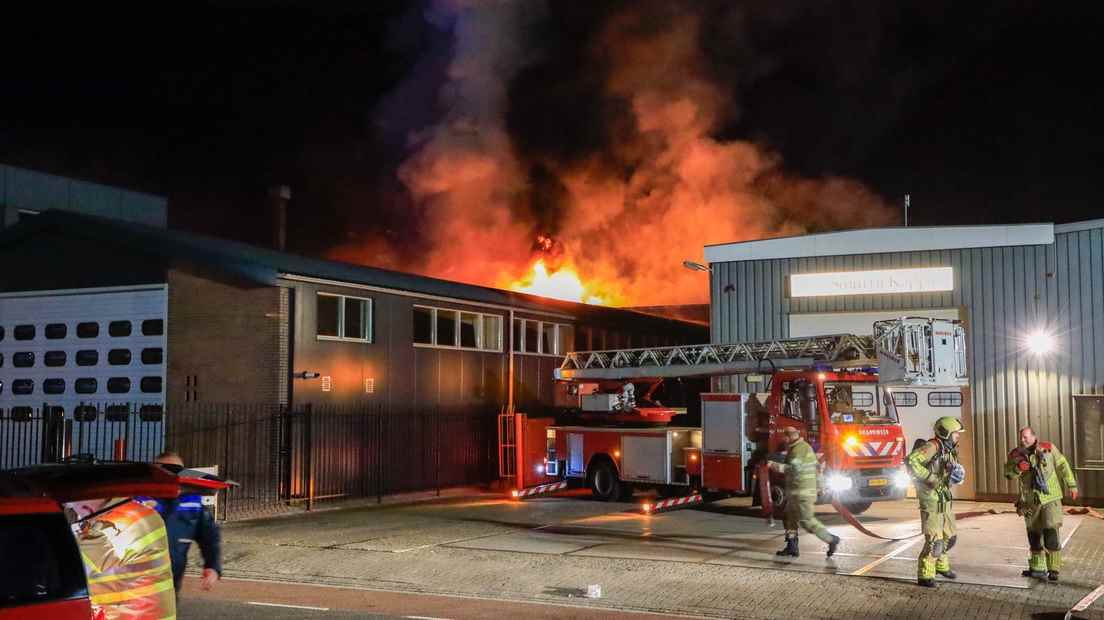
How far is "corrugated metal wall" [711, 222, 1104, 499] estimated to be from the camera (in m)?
19.3

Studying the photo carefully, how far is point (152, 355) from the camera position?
64.8ft

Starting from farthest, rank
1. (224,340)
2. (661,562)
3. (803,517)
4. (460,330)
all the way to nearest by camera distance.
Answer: (460,330) < (224,340) < (803,517) < (661,562)

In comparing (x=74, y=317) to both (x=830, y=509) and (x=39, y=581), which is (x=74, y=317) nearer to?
(x=830, y=509)

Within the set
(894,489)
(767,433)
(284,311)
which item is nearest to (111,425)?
(284,311)

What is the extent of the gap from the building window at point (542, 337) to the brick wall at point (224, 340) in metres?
8.29

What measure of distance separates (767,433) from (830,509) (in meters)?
1.93

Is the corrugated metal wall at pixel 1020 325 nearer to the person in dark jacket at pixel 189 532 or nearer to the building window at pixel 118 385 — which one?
the building window at pixel 118 385

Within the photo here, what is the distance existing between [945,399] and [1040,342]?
2.13 m

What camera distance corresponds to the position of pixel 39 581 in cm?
435

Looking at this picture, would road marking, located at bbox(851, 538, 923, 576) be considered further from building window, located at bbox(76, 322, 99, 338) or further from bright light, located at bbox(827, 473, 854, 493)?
building window, located at bbox(76, 322, 99, 338)

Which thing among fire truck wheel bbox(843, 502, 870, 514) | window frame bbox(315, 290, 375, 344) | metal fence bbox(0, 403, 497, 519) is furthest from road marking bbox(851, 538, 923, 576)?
window frame bbox(315, 290, 375, 344)

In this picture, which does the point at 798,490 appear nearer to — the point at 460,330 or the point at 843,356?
the point at 843,356

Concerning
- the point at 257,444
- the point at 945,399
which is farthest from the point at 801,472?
the point at 257,444

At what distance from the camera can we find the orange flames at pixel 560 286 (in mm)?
49906
